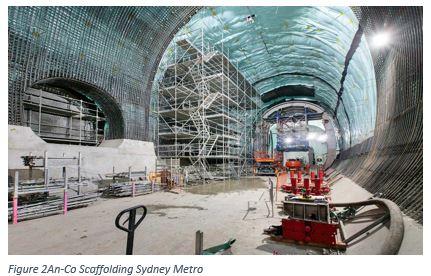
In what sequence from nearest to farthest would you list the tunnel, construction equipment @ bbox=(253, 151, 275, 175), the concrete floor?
the concrete floor < the tunnel < construction equipment @ bbox=(253, 151, 275, 175)

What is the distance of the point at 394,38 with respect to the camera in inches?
236

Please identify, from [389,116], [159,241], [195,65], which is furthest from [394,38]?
[195,65]

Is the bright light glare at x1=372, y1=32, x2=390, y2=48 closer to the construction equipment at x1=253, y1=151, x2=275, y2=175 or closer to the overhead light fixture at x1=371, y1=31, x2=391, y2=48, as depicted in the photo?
the overhead light fixture at x1=371, y1=31, x2=391, y2=48

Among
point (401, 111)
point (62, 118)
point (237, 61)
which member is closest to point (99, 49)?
point (62, 118)

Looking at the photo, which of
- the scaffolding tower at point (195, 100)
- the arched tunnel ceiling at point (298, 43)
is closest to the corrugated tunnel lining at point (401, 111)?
the arched tunnel ceiling at point (298, 43)

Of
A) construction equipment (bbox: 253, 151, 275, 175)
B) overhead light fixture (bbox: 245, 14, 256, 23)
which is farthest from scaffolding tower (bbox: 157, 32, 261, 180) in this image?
construction equipment (bbox: 253, 151, 275, 175)

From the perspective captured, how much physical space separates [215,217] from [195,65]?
1398 cm

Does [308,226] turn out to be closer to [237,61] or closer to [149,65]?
[149,65]

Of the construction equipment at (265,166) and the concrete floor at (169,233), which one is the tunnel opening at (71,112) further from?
the construction equipment at (265,166)

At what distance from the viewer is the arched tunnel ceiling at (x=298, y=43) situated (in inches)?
450

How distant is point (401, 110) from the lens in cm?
580

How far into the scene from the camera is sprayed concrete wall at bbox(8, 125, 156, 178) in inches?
333

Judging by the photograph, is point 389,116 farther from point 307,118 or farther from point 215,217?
point 307,118

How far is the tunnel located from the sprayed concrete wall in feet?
→ 0.51
